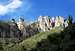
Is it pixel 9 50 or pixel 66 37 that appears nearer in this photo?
pixel 66 37

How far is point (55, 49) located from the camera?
97.1 metres

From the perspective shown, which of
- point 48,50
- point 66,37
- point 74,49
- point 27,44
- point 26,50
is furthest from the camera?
point 27,44

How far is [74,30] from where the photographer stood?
115750 millimetres

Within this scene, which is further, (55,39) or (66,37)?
(55,39)

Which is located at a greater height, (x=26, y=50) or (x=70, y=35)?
(x=70, y=35)

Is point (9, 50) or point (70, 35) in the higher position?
point (70, 35)

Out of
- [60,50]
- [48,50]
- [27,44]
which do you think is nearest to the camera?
[60,50]

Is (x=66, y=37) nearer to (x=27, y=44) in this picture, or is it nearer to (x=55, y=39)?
(x=55, y=39)

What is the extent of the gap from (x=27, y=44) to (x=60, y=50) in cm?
5781

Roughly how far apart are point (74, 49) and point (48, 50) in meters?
18.6

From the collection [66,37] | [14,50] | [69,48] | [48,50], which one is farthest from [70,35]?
[14,50]

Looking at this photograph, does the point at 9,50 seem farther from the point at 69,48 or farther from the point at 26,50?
the point at 69,48

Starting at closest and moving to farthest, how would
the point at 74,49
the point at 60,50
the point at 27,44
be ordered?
1. the point at 74,49
2. the point at 60,50
3. the point at 27,44

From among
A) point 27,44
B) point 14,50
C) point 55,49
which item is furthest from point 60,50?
point 27,44
